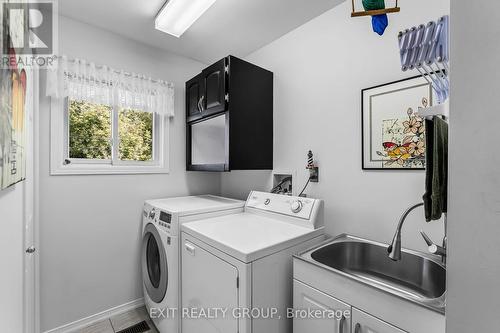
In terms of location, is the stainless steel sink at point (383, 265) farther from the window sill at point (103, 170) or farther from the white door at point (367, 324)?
the window sill at point (103, 170)

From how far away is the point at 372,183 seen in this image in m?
1.53

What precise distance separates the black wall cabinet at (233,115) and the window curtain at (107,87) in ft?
1.03

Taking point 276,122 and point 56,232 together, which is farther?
point 276,122

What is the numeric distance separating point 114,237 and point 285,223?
5.37ft

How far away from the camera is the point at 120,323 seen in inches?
78.9

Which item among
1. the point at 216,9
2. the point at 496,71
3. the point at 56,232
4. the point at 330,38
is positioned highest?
the point at 216,9

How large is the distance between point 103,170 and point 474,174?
7.92 ft

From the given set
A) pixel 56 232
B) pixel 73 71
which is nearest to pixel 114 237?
pixel 56 232

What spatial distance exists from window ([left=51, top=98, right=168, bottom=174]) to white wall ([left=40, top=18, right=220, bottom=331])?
3.5 inches

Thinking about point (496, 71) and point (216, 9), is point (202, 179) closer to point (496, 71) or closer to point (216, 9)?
point (216, 9)

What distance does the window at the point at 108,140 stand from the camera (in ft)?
6.39

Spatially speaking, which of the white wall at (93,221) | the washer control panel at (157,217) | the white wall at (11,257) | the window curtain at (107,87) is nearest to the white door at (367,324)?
the washer control panel at (157,217)

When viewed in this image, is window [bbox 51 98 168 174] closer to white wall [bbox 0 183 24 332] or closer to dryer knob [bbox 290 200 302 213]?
white wall [bbox 0 183 24 332]

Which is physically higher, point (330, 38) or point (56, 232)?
point (330, 38)
